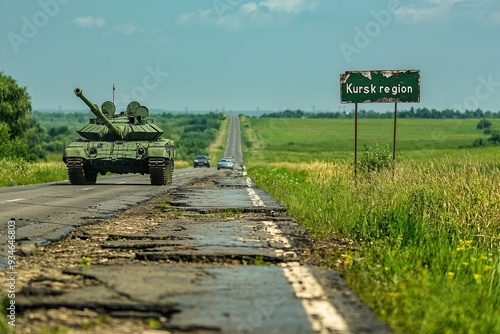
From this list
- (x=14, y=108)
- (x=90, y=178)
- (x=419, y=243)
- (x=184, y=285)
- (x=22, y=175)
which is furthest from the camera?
(x=14, y=108)

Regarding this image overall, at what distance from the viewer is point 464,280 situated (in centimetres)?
675

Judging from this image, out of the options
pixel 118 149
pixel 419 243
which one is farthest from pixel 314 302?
pixel 118 149

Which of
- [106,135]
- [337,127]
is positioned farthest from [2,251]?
[337,127]

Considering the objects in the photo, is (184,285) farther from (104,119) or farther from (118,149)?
(104,119)

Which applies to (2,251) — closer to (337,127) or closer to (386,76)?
(386,76)

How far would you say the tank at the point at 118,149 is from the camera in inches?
986

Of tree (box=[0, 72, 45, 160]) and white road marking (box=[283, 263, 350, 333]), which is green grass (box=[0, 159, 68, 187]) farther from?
tree (box=[0, 72, 45, 160])

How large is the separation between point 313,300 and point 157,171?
2005cm

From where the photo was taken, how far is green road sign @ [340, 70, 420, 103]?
62.4ft

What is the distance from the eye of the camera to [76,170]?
25172mm

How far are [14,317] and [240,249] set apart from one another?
134 inches

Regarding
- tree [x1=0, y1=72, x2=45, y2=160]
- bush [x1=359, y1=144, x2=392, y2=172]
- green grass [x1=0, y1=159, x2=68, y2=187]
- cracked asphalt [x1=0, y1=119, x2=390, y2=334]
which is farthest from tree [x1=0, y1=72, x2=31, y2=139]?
cracked asphalt [x1=0, y1=119, x2=390, y2=334]

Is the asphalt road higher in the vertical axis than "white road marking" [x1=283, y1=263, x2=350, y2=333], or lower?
lower

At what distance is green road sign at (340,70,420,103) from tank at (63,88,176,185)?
7872 mm
